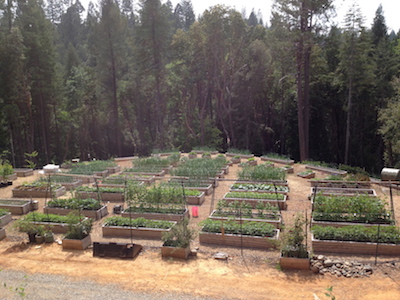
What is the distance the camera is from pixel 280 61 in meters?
27.7

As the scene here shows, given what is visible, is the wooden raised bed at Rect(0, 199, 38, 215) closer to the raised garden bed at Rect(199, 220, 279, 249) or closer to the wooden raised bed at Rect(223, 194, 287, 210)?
the raised garden bed at Rect(199, 220, 279, 249)

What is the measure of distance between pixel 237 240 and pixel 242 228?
0.36 meters

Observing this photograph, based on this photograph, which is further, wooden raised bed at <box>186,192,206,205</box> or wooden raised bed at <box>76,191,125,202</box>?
wooden raised bed at <box>76,191,125,202</box>

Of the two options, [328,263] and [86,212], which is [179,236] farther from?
[86,212]

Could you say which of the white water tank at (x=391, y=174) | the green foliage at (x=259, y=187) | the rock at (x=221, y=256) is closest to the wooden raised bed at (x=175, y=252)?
the rock at (x=221, y=256)

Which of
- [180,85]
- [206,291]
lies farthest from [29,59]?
[206,291]

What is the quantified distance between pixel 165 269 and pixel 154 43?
23261 millimetres

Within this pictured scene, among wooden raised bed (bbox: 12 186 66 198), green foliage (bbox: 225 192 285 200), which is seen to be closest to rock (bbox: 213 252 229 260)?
green foliage (bbox: 225 192 285 200)

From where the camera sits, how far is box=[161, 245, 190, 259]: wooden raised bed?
316 inches

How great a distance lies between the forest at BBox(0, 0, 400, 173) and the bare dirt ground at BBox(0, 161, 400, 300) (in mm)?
15684

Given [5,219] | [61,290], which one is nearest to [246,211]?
[61,290]

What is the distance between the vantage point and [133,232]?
9594 millimetres

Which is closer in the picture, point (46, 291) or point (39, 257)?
point (46, 291)

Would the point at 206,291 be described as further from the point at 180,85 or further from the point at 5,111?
the point at 180,85
